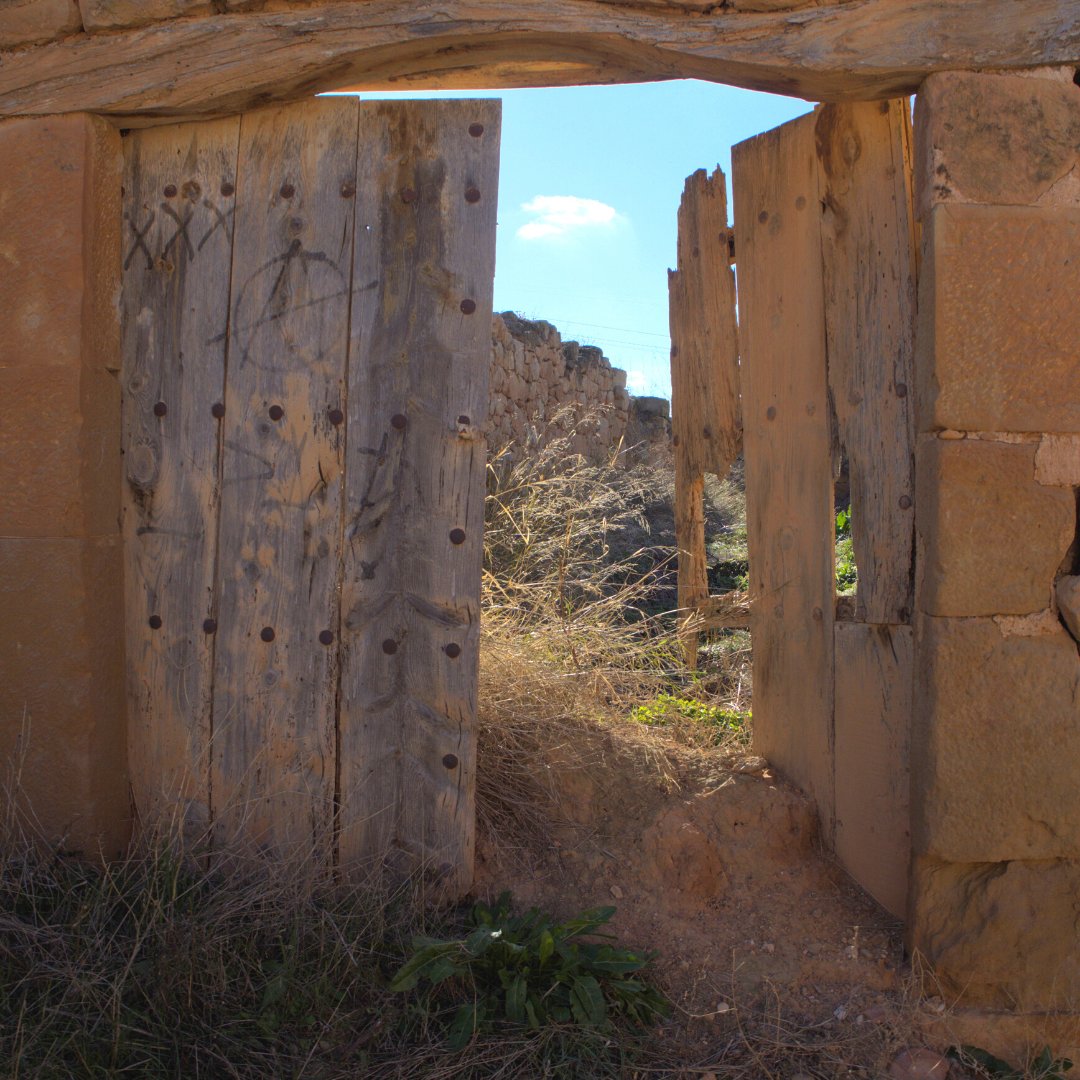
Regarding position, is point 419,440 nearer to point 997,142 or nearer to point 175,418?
point 175,418

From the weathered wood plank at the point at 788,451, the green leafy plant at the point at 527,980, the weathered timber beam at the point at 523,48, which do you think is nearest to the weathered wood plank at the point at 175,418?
the weathered timber beam at the point at 523,48

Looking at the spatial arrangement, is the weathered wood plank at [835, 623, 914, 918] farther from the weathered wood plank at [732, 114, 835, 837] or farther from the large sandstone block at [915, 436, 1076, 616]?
the large sandstone block at [915, 436, 1076, 616]

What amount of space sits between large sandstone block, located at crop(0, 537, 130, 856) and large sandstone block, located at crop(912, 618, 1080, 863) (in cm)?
196

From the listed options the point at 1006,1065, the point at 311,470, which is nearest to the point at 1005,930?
the point at 1006,1065

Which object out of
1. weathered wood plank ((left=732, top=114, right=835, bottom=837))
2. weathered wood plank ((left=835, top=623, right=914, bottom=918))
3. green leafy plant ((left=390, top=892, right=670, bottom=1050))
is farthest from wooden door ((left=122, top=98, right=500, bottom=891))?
weathered wood plank ((left=835, top=623, right=914, bottom=918))

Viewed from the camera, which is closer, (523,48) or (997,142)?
(997,142)

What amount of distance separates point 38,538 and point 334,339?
0.85 meters

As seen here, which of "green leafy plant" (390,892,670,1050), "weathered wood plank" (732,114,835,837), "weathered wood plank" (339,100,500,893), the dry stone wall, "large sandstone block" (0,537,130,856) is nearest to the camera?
"green leafy plant" (390,892,670,1050)

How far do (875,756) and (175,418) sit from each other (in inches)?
79.0

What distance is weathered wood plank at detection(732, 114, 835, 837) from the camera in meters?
2.83

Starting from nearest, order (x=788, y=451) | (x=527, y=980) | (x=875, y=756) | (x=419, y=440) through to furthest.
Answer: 1. (x=527, y=980)
2. (x=419, y=440)
3. (x=875, y=756)
4. (x=788, y=451)

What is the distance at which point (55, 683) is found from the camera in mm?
2473

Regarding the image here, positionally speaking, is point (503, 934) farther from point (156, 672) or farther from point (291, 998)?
point (156, 672)

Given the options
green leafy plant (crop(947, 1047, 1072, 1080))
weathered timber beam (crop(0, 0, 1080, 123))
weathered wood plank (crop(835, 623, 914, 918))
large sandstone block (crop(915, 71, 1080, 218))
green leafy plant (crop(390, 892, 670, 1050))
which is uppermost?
weathered timber beam (crop(0, 0, 1080, 123))
